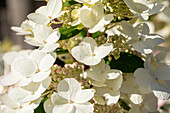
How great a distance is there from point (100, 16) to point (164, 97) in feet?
0.72

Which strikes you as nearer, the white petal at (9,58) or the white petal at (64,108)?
the white petal at (64,108)

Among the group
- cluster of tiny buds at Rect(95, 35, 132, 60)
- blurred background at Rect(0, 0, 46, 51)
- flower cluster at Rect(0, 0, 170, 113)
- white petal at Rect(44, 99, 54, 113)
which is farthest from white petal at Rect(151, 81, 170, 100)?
blurred background at Rect(0, 0, 46, 51)

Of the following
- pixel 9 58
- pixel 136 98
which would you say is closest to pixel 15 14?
pixel 9 58

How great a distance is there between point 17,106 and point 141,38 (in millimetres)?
322

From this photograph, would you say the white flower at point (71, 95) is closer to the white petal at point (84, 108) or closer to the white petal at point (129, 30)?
the white petal at point (84, 108)

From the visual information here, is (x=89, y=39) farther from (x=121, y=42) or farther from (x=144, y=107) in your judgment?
(x=144, y=107)

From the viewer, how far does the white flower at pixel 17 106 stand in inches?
21.4

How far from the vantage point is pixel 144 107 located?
663 millimetres

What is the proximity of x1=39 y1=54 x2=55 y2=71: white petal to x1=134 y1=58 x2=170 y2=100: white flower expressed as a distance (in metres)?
0.18

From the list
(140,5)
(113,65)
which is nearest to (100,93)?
(113,65)

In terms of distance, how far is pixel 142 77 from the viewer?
1.78 feet

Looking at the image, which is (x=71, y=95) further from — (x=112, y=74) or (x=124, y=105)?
(x=124, y=105)

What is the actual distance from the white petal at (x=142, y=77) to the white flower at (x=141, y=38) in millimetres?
49

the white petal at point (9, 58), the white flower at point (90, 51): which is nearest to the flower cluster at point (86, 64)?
the white flower at point (90, 51)
